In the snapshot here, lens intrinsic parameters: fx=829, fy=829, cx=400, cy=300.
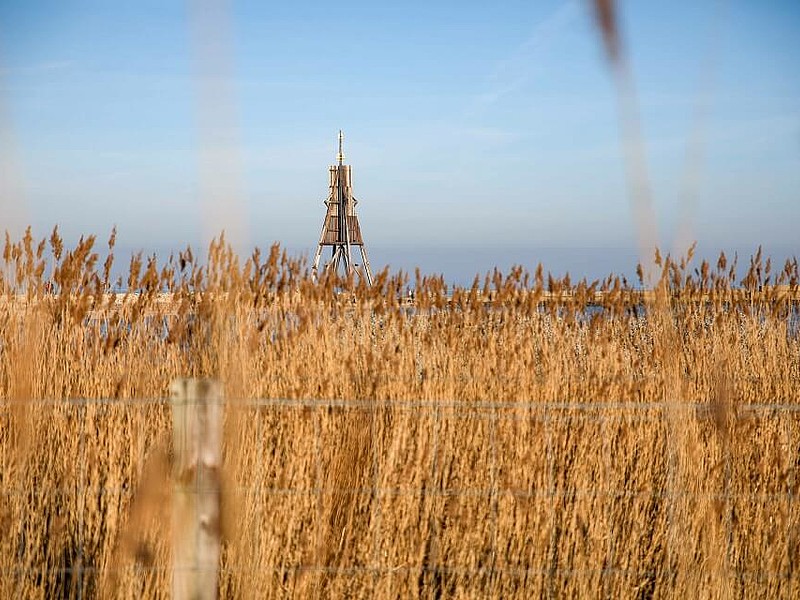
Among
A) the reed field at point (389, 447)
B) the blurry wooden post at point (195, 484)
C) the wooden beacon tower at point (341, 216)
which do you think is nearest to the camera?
the blurry wooden post at point (195, 484)

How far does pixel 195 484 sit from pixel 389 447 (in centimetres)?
162

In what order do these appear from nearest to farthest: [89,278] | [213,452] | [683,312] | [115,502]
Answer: [213,452]
[115,502]
[89,278]
[683,312]

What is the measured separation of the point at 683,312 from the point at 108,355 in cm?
271

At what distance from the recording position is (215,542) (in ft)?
4.54

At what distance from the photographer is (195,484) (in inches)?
53.7

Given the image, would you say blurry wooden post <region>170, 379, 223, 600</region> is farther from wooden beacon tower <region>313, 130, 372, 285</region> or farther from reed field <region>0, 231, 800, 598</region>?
wooden beacon tower <region>313, 130, 372, 285</region>

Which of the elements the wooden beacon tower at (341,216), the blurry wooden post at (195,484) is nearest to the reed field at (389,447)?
the blurry wooden post at (195,484)

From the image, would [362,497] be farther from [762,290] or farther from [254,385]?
[762,290]

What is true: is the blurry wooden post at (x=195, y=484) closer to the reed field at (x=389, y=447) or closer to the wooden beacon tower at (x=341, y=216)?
the reed field at (x=389, y=447)

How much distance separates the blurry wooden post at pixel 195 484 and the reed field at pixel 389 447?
2.91 ft

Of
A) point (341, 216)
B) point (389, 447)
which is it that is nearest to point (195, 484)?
point (389, 447)

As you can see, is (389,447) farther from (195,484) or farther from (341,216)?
(341,216)

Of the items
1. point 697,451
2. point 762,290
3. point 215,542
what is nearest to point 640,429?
point 697,451

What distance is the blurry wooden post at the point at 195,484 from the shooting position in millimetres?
1368
